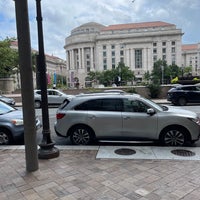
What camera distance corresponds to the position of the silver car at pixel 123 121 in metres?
6.76

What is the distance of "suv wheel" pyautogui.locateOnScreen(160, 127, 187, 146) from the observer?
680 centimetres

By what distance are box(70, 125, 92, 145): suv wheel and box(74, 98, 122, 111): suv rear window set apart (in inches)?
23.7

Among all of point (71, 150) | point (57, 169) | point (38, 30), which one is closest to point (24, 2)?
point (38, 30)

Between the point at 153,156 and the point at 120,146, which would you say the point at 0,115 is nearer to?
the point at 120,146

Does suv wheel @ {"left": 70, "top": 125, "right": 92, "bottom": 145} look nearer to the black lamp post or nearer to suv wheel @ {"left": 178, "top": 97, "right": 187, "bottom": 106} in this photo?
the black lamp post

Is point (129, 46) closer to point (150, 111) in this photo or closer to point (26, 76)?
point (150, 111)

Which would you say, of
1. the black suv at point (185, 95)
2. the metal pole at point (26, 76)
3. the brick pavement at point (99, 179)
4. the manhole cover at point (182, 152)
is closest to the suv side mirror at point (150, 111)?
the manhole cover at point (182, 152)

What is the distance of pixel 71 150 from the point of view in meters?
6.39

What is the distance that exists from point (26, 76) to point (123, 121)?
329cm

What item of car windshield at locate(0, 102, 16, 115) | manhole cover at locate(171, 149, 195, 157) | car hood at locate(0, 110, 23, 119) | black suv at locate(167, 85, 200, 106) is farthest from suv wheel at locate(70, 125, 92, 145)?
black suv at locate(167, 85, 200, 106)

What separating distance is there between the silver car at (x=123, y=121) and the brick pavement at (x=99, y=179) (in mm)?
1421

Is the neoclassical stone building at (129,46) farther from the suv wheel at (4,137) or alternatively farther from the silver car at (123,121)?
the silver car at (123,121)

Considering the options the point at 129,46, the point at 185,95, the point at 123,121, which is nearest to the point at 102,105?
the point at 123,121

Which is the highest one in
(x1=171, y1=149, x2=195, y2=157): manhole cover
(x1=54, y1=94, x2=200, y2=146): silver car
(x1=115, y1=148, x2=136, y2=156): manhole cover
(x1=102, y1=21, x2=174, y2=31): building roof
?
(x1=102, y1=21, x2=174, y2=31): building roof
